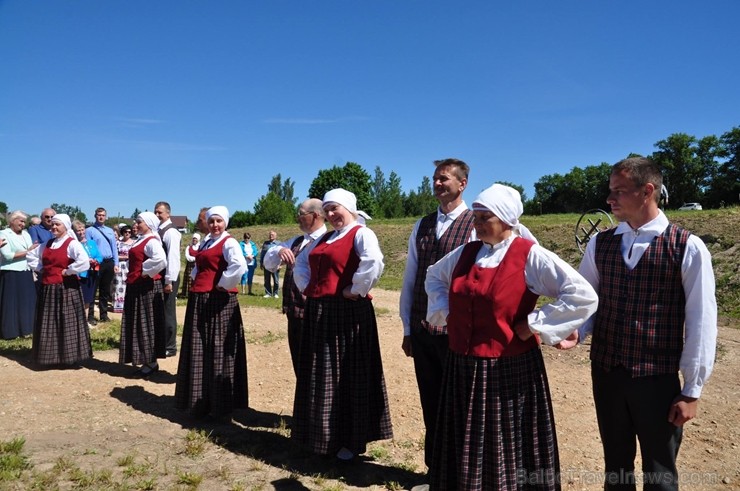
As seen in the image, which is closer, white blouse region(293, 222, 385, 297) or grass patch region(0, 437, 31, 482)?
grass patch region(0, 437, 31, 482)

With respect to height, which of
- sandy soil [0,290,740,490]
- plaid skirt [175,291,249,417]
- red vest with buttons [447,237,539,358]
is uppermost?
red vest with buttons [447,237,539,358]

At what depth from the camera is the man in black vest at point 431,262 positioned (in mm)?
3205

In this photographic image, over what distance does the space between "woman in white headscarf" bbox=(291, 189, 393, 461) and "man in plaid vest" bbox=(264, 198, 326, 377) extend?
0.50 metres

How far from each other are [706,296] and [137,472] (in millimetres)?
3429

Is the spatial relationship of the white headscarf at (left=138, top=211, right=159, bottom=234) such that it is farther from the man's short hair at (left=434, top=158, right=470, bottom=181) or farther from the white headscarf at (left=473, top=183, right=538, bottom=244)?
the white headscarf at (left=473, top=183, right=538, bottom=244)

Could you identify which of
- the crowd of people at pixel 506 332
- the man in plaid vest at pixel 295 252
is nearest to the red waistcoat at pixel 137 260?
the man in plaid vest at pixel 295 252

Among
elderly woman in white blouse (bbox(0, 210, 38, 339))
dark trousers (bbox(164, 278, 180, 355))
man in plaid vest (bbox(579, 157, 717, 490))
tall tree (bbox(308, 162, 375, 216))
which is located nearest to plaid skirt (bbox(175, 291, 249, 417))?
dark trousers (bbox(164, 278, 180, 355))

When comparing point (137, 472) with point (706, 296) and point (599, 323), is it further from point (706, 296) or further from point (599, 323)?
point (706, 296)

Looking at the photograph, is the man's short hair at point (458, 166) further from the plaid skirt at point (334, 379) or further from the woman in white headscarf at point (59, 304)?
the woman in white headscarf at point (59, 304)

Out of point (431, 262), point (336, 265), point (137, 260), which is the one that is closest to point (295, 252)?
point (336, 265)

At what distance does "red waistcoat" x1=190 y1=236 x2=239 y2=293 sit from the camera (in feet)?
15.1

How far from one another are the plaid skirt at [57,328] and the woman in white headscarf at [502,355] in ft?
16.5

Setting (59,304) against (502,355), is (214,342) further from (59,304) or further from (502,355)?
(502,355)

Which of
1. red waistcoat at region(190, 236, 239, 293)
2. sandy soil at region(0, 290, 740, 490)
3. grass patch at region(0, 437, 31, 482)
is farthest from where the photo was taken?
red waistcoat at region(190, 236, 239, 293)
